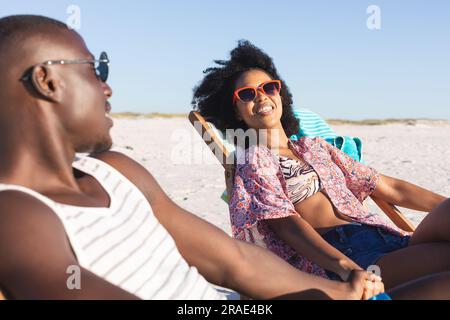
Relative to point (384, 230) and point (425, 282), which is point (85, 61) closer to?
point (425, 282)

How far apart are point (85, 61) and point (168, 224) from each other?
1.80ft

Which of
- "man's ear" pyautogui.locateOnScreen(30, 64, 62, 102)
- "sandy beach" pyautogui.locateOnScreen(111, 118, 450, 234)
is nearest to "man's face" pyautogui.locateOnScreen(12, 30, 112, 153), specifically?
"man's ear" pyautogui.locateOnScreen(30, 64, 62, 102)

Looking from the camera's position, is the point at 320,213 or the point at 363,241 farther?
the point at 320,213

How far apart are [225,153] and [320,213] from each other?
0.61 m

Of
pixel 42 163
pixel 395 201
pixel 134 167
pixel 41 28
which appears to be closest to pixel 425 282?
pixel 134 167

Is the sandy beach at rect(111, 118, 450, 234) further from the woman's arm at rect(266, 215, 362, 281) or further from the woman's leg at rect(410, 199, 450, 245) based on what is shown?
the woman's leg at rect(410, 199, 450, 245)

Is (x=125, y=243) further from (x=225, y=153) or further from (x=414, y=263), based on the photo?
(x=225, y=153)

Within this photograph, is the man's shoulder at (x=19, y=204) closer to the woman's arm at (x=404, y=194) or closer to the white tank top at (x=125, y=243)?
the white tank top at (x=125, y=243)

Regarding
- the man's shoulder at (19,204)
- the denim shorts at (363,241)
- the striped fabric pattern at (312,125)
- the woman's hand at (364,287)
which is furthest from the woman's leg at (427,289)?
the striped fabric pattern at (312,125)

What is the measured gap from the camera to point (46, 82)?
4.55 ft

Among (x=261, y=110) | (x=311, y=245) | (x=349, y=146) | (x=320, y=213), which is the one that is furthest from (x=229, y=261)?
(x=349, y=146)

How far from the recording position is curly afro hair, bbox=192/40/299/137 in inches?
136

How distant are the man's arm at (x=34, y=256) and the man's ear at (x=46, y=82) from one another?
26cm

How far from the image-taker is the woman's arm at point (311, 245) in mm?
2344
